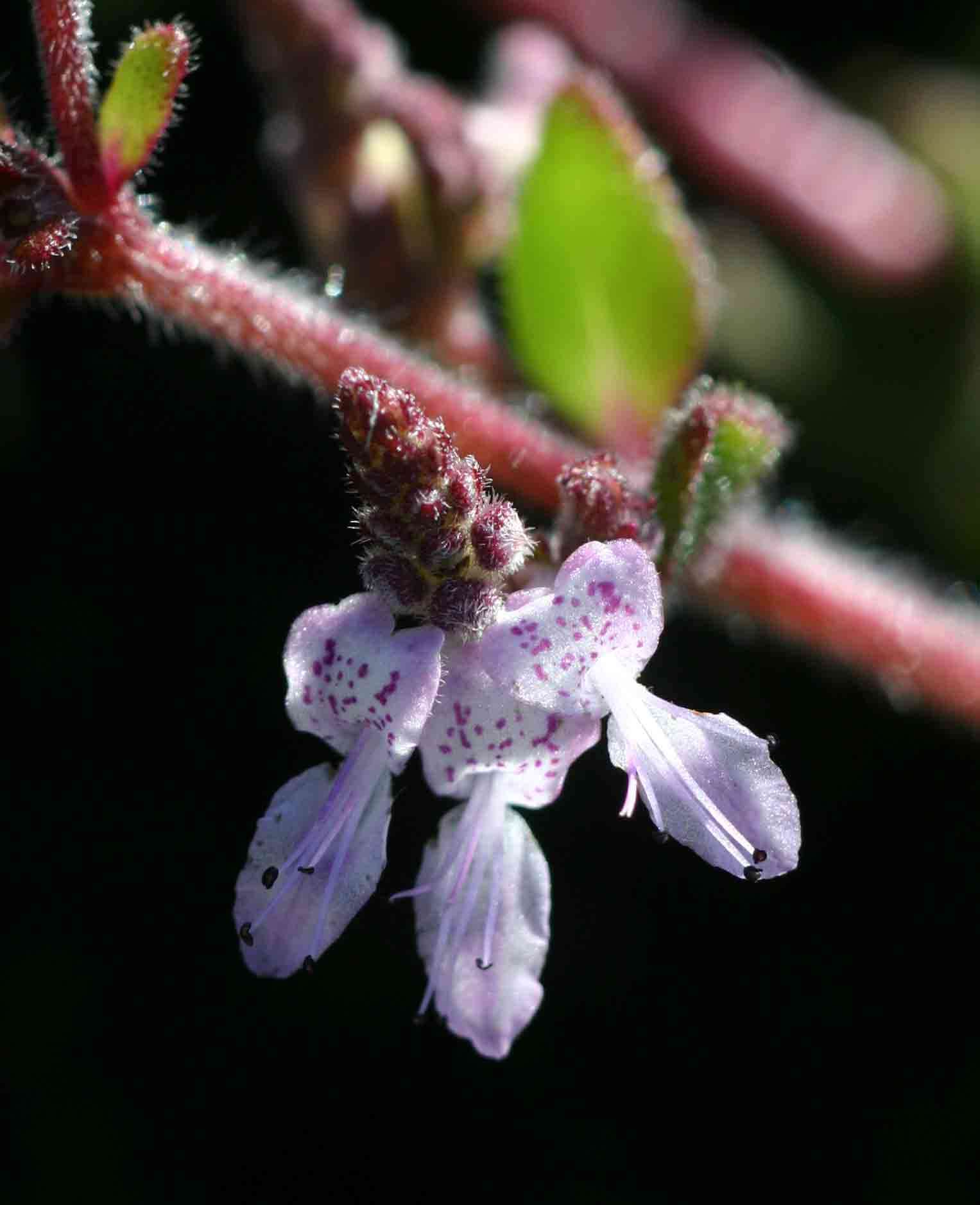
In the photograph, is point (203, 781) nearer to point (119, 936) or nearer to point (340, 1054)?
point (119, 936)

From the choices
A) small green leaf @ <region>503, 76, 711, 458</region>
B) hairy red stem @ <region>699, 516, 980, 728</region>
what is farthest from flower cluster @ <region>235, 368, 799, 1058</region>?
small green leaf @ <region>503, 76, 711, 458</region>

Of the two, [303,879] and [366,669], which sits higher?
[366,669]

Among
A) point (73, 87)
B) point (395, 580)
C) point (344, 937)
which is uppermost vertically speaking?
point (73, 87)

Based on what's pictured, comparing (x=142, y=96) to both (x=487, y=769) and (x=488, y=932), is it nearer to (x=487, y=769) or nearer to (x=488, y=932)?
(x=487, y=769)

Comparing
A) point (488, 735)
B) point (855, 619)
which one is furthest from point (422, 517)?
point (855, 619)

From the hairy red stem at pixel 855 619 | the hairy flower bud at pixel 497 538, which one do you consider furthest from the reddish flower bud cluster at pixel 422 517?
the hairy red stem at pixel 855 619

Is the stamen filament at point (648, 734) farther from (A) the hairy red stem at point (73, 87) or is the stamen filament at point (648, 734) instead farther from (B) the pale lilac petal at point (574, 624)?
(A) the hairy red stem at point (73, 87)
